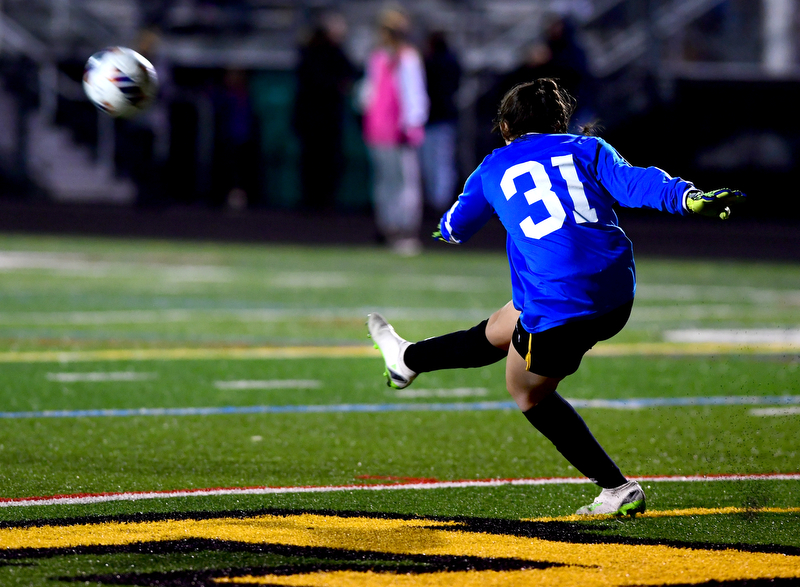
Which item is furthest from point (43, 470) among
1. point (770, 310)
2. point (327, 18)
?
point (327, 18)

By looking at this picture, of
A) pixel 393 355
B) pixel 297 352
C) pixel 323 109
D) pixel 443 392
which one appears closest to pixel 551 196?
pixel 393 355

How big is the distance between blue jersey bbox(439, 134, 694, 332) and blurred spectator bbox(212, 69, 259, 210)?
1723cm

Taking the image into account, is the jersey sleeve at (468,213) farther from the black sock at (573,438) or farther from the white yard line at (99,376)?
the white yard line at (99,376)

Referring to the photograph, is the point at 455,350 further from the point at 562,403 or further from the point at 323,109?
the point at 323,109

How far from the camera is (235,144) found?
22031 millimetres

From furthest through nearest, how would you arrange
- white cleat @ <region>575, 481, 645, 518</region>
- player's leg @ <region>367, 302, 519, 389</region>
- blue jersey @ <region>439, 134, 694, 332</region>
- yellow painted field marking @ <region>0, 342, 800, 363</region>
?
yellow painted field marking @ <region>0, 342, 800, 363</region> < player's leg @ <region>367, 302, 519, 389</region> < white cleat @ <region>575, 481, 645, 518</region> < blue jersey @ <region>439, 134, 694, 332</region>

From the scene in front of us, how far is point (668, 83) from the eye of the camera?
2150cm

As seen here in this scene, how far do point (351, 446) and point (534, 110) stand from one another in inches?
80.6

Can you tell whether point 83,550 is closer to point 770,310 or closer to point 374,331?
point 374,331

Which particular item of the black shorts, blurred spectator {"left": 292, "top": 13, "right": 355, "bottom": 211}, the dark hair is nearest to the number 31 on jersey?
the dark hair

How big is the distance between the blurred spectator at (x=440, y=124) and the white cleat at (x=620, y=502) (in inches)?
593

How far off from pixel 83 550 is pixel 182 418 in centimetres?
291

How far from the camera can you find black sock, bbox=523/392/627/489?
503 cm

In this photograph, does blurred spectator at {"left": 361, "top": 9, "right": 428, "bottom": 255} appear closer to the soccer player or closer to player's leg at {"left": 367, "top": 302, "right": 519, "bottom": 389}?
player's leg at {"left": 367, "top": 302, "right": 519, "bottom": 389}
